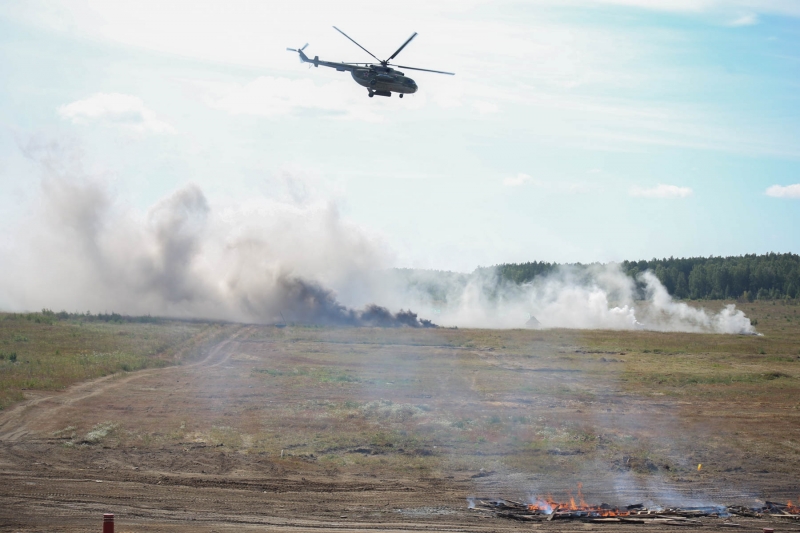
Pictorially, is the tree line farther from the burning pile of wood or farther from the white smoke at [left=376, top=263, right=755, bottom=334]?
the burning pile of wood

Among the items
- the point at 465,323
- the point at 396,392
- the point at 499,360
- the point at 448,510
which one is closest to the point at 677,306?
the point at 465,323

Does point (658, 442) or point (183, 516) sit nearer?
point (183, 516)

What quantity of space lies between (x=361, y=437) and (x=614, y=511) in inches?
408

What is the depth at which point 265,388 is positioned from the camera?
37.2 meters

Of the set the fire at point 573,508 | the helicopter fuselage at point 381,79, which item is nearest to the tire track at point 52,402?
the fire at point 573,508

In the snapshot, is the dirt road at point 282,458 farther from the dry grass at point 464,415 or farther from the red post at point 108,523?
the red post at point 108,523

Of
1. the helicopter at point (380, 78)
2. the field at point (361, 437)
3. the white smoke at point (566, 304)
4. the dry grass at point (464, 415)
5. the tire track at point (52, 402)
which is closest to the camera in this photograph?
the field at point (361, 437)

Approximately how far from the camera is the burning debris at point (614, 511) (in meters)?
19.3

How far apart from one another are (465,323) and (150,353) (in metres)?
56.2

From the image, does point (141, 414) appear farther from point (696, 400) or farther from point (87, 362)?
point (696, 400)

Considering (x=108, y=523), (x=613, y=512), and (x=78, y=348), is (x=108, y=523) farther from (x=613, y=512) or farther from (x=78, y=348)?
(x=78, y=348)

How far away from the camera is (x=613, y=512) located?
1995 centimetres

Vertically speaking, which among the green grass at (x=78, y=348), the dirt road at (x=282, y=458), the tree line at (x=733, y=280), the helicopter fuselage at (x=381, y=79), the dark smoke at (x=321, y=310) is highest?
the helicopter fuselage at (x=381, y=79)

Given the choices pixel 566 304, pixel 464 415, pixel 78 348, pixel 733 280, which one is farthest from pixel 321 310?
pixel 733 280
